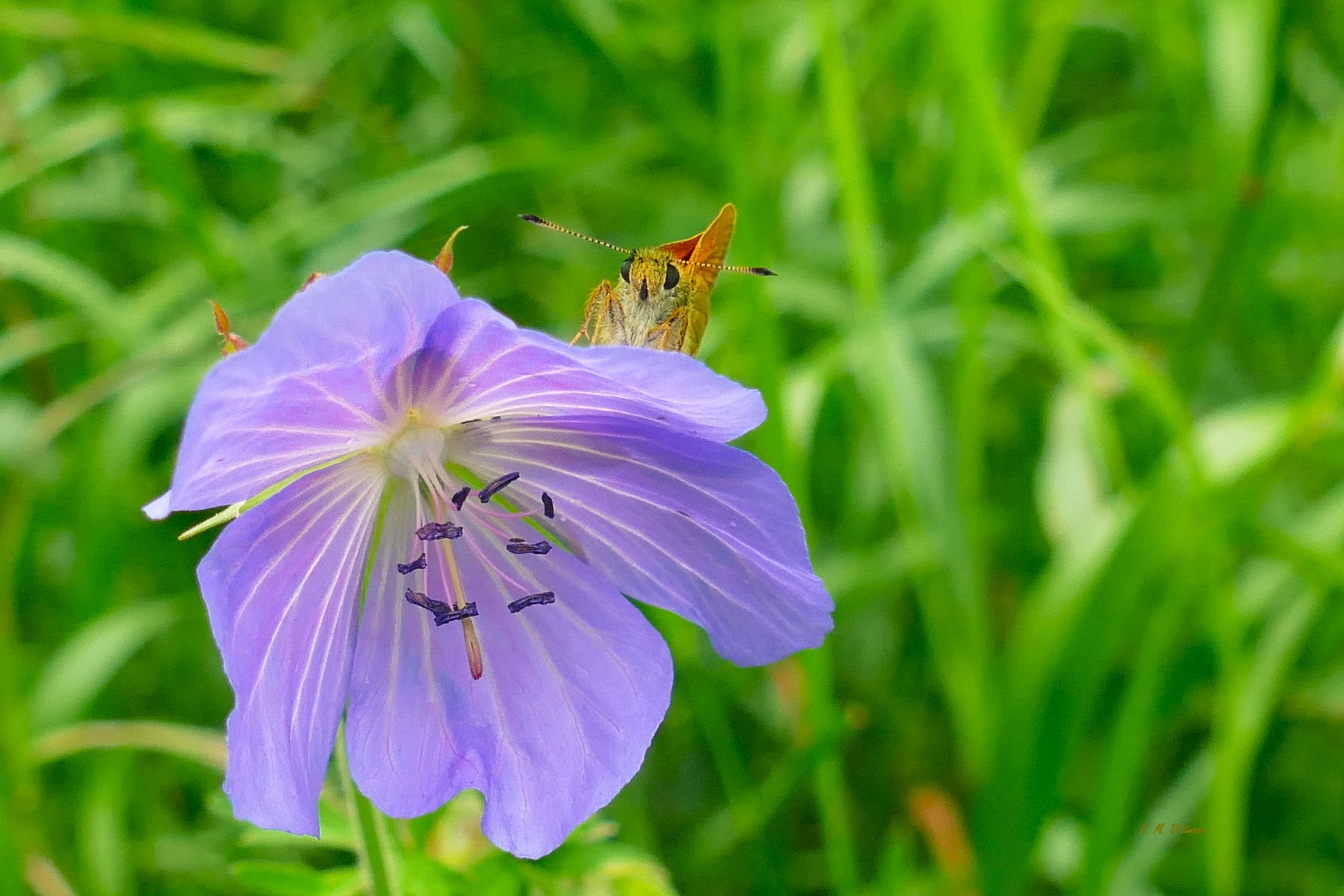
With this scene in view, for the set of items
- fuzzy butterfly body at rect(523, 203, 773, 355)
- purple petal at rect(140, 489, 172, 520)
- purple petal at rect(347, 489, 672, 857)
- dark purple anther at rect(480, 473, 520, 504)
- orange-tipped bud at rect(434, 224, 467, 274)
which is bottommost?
purple petal at rect(347, 489, 672, 857)

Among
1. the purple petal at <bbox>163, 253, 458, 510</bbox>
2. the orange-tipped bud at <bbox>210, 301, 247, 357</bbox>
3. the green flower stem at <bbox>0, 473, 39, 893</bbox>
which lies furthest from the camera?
the green flower stem at <bbox>0, 473, 39, 893</bbox>

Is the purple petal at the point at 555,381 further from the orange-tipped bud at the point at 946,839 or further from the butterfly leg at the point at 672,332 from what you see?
the orange-tipped bud at the point at 946,839

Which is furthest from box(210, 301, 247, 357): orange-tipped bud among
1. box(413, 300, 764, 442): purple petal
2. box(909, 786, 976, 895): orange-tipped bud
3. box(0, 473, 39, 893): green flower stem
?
box(909, 786, 976, 895): orange-tipped bud

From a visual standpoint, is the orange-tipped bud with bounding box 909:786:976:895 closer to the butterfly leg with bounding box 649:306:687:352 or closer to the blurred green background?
the blurred green background

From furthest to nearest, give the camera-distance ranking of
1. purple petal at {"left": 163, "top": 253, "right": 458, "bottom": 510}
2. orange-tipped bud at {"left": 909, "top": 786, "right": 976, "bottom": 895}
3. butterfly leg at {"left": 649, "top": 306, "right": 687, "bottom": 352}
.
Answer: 1. orange-tipped bud at {"left": 909, "top": 786, "right": 976, "bottom": 895}
2. butterfly leg at {"left": 649, "top": 306, "right": 687, "bottom": 352}
3. purple petal at {"left": 163, "top": 253, "right": 458, "bottom": 510}

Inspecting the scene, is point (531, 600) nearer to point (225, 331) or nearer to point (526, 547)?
point (526, 547)

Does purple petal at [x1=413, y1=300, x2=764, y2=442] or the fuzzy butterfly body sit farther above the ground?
the fuzzy butterfly body

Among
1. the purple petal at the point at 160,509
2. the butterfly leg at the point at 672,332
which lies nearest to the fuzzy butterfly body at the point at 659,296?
the butterfly leg at the point at 672,332
